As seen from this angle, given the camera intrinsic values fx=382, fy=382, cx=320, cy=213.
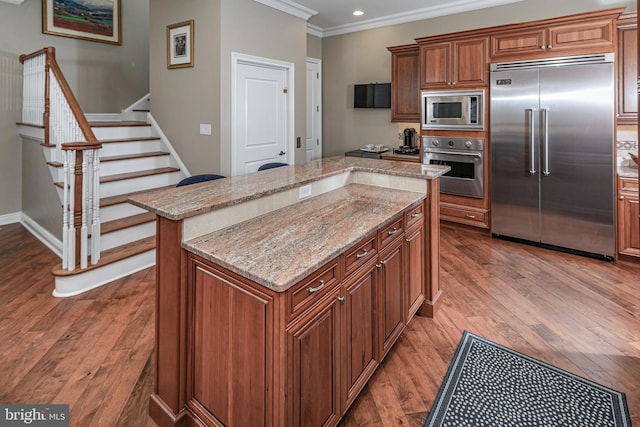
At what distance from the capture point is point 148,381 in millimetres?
2072

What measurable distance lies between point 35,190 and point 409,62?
4.99m

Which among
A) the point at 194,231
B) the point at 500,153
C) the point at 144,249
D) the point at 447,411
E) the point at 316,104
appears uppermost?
the point at 316,104

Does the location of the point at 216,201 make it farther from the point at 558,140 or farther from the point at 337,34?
the point at 337,34

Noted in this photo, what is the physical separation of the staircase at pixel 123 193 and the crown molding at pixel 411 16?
3195mm

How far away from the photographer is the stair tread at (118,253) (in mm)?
3111

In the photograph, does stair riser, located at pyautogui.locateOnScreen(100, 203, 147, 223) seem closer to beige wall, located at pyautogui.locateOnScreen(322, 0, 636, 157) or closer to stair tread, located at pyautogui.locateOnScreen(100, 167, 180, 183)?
stair tread, located at pyautogui.locateOnScreen(100, 167, 180, 183)

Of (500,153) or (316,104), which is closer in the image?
(500,153)

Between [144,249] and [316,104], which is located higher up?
[316,104]

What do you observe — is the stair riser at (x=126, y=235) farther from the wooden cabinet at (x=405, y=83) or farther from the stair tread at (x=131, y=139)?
the wooden cabinet at (x=405, y=83)

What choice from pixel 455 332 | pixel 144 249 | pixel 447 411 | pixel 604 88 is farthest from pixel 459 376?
pixel 604 88

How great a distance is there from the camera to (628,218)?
3.75 meters

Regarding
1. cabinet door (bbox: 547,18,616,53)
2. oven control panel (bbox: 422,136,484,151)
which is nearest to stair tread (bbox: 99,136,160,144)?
oven control panel (bbox: 422,136,484,151)

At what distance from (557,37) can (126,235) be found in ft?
15.6

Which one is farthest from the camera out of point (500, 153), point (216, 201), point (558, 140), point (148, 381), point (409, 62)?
point (409, 62)
